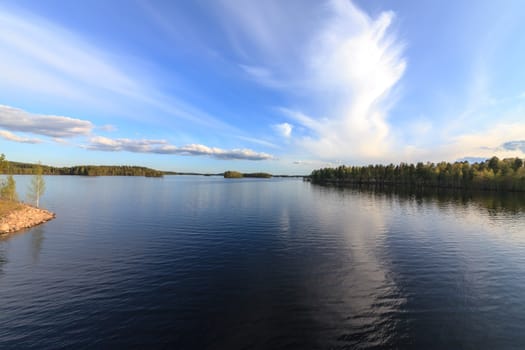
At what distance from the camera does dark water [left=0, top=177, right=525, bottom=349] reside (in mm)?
14242

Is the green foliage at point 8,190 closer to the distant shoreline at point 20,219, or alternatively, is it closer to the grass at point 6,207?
the grass at point 6,207

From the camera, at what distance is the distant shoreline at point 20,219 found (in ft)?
123

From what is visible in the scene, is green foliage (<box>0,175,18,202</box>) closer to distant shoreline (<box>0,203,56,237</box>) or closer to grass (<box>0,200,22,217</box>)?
grass (<box>0,200,22,217</box>)

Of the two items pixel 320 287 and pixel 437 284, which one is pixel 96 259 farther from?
pixel 437 284

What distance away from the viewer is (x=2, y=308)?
1659 centimetres

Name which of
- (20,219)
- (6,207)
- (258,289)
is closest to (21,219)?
(20,219)

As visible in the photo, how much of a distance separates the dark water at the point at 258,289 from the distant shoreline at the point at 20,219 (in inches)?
127

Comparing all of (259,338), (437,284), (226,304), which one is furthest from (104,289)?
(437,284)

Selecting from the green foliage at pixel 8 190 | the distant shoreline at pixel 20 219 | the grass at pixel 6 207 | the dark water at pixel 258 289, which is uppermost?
the green foliage at pixel 8 190

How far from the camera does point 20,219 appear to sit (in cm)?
4122

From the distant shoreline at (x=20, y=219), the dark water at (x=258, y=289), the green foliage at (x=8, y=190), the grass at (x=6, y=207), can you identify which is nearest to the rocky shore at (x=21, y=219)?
the distant shoreline at (x=20, y=219)

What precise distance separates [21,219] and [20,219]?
0.16 metres

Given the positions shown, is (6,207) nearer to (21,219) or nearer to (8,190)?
(21,219)

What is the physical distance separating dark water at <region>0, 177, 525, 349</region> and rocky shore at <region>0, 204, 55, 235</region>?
3.35 m
